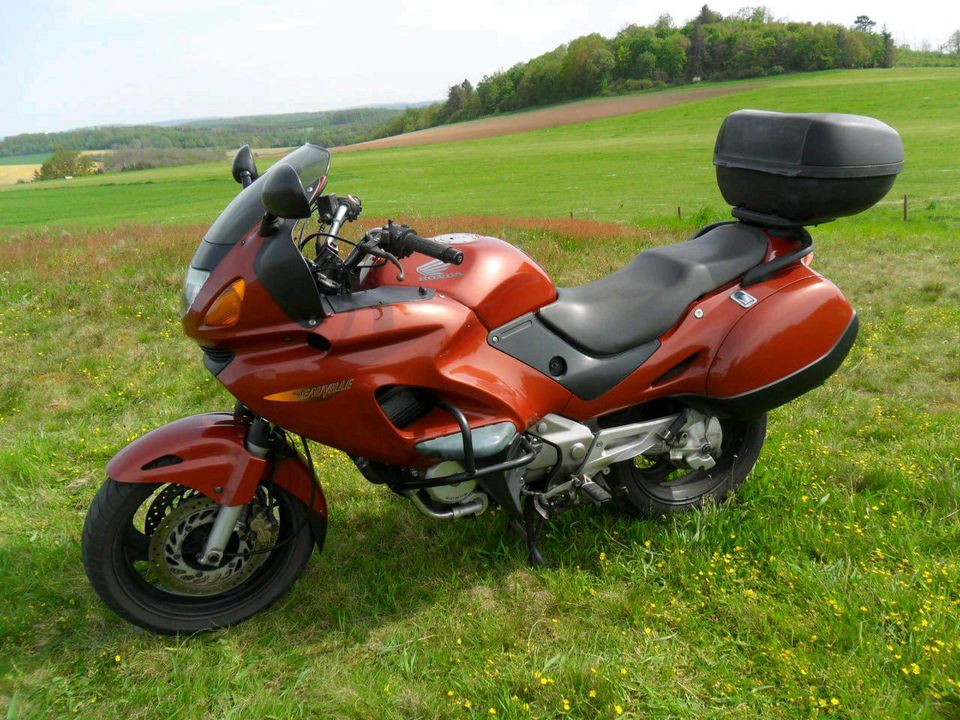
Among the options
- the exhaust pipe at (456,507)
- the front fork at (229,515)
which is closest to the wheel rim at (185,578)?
the front fork at (229,515)

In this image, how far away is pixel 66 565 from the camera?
3.59 meters

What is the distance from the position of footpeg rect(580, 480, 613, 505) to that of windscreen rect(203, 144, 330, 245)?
1749 mm

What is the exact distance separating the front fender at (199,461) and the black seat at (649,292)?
1342 millimetres

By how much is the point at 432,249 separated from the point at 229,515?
136 centimetres

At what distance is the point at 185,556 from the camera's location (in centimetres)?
308

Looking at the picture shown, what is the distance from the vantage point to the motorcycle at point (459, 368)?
2.70m

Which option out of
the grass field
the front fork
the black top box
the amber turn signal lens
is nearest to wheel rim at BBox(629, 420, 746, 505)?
the grass field

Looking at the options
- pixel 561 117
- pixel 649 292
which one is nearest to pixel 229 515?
pixel 649 292

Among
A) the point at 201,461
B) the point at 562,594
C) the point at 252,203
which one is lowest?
the point at 562,594

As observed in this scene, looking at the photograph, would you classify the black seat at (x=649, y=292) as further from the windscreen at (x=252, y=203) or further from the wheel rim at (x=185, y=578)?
the wheel rim at (x=185, y=578)

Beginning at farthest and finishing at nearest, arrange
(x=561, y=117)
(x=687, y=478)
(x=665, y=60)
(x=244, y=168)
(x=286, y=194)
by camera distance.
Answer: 1. (x=665, y=60)
2. (x=561, y=117)
3. (x=687, y=478)
4. (x=244, y=168)
5. (x=286, y=194)

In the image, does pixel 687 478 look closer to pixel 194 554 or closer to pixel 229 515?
pixel 229 515

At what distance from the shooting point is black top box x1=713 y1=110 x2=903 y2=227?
3.36 metres

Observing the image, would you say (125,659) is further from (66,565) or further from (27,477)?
(27,477)
